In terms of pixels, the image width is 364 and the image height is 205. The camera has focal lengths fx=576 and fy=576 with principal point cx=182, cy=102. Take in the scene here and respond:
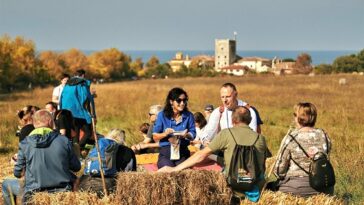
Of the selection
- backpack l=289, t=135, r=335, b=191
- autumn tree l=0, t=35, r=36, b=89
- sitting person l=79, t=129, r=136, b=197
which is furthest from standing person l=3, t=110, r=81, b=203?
autumn tree l=0, t=35, r=36, b=89

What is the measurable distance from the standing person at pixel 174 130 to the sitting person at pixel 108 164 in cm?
108

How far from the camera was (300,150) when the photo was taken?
6703 mm

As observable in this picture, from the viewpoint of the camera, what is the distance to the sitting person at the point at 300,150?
6680mm

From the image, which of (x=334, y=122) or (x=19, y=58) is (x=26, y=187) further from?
(x=19, y=58)

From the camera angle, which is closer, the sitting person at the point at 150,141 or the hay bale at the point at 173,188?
the hay bale at the point at 173,188

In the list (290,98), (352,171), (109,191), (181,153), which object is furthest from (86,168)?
(290,98)

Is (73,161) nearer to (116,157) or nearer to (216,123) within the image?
(116,157)

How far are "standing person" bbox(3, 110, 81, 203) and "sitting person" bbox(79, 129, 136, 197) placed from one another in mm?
289

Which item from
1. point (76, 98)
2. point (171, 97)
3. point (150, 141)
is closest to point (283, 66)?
point (76, 98)

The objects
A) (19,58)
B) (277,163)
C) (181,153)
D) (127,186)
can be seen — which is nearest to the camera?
(127,186)

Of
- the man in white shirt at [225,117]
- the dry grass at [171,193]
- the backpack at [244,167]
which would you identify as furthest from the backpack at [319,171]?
the man in white shirt at [225,117]

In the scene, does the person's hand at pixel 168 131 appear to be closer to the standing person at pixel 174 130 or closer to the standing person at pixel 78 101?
the standing person at pixel 174 130

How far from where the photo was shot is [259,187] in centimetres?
668

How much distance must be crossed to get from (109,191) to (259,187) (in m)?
1.75
